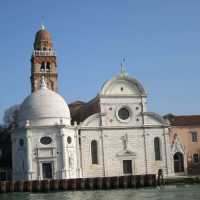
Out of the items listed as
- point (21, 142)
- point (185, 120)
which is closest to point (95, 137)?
point (21, 142)

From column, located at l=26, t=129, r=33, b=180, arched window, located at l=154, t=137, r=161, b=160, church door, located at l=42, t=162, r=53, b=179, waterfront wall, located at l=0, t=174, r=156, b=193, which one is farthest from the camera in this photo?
arched window, located at l=154, t=137, r=161, b=160

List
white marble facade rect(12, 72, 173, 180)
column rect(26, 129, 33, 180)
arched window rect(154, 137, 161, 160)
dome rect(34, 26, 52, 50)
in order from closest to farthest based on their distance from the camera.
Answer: column rect(26, 129, 33, 180) → white marble facade rect(12, 72, 173, 180) → arched window rect(154, 137, 161, 160) → dome rect(34, 26, 52, 50)

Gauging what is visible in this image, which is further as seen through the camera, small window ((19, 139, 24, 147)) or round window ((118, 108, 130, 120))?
round window ((118, 108, 130, 120))

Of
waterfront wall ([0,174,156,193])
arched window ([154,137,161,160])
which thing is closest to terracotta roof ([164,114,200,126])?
arched window ([154,137,161,160])

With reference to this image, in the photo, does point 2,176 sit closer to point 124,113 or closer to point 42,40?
point 124,113

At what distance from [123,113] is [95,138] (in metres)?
4.35

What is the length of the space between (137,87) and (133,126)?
4346 millimetres

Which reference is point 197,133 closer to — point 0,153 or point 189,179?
point 189,179

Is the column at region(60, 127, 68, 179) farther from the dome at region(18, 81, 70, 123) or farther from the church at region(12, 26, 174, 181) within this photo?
the dome at region(18, 81, 70, 123)

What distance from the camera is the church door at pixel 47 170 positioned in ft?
175

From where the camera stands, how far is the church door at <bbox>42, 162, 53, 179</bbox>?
175 ft

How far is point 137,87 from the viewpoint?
59.0m

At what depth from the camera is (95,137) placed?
187 ft

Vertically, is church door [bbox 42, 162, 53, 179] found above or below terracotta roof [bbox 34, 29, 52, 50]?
below
